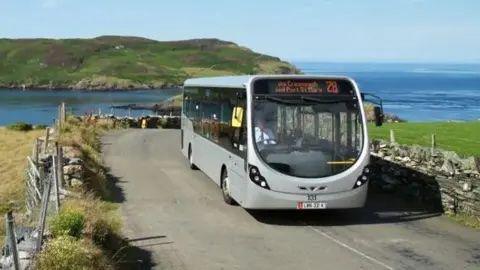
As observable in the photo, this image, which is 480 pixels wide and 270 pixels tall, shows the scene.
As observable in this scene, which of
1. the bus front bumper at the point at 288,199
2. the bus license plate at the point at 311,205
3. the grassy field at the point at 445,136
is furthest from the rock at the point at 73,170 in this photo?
the grassy field at the point at 445,136

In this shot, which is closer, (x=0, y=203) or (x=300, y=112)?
(x=300, y=112)

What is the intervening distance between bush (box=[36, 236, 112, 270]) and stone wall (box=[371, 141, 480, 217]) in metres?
8.23

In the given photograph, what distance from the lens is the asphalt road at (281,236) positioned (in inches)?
442

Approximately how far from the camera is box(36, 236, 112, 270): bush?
881cm

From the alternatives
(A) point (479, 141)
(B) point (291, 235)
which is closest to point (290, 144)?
(B) point (291, 235)

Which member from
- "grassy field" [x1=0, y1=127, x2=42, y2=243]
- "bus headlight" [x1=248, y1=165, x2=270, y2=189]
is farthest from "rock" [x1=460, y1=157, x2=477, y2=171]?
"grassy field" [x1=0, y1=127, x2=42, y2=243]

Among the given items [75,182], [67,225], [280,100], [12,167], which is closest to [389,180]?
[280,100]

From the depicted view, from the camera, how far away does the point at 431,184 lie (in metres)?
16.1

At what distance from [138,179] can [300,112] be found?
819cm

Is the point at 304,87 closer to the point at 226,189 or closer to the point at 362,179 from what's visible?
the point at 362,179

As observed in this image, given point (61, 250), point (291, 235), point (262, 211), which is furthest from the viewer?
point (262, 211)

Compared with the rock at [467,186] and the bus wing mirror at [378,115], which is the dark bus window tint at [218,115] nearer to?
the bus wing mirror at [378,115]

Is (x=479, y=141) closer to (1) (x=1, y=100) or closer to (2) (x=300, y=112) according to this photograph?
(2) (x=300, y=112)

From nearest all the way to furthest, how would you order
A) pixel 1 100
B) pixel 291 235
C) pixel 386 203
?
pixel 291 235, pixel 386 203, pixel 1 100
